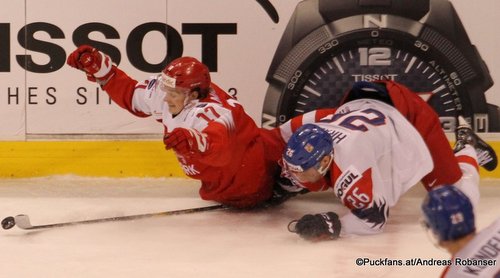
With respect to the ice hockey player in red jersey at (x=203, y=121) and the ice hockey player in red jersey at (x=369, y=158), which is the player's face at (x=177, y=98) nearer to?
the ice hockey player in red jersey at (x=203, y=121)

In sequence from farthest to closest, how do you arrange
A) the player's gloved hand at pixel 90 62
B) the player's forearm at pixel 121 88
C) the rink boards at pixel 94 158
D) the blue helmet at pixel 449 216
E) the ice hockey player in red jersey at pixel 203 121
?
the rink boards at pixel 94 158
the player's forearm at pixel 121 88
the player's gloved hand at pixel 90 62
the ice hockey player in red jersey at pixel 203 121
the blue helmet at pixel 449 216

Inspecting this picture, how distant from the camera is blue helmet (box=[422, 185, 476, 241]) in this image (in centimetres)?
168

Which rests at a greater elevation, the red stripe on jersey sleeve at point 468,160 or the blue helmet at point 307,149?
the blue helmet at point 307,149

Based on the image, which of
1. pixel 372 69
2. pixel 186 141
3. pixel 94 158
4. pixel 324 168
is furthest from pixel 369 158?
pixel 94 158

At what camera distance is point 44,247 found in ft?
10.3

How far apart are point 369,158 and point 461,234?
1580 mm

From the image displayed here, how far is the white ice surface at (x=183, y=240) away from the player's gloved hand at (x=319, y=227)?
3 centimetres

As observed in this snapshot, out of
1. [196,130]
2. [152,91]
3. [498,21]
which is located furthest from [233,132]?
[498,21]

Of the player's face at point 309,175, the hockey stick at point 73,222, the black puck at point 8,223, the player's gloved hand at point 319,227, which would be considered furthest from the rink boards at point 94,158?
the player's gloved hand at point 319,227

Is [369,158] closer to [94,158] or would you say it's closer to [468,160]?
[468,160]

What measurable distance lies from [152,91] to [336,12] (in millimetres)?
1105

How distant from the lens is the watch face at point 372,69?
4.35m

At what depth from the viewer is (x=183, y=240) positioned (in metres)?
3.26

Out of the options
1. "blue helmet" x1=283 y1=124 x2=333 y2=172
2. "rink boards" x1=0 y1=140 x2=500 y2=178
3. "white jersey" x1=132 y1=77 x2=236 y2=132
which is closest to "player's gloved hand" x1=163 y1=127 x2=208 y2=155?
"white jersey" x1=132 y1=77 x2=236 y2=132
